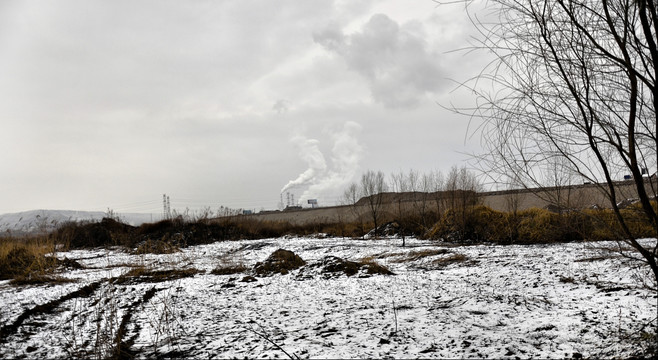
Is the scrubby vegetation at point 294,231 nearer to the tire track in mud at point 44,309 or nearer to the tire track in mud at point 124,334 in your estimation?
the tire track in mud at point 44,309

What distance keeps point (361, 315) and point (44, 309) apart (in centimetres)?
423

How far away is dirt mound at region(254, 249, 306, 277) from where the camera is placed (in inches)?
312

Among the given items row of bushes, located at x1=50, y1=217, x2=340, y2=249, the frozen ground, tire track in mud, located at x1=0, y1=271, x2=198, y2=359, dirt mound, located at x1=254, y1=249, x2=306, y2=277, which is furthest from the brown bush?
row of bushes, located at x1=50, y1=217, x2=340, y2=249

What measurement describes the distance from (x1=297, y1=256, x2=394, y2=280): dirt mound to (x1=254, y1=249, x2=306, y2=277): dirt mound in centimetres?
49

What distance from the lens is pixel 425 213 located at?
66.7 feet

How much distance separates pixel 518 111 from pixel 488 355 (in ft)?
6.49

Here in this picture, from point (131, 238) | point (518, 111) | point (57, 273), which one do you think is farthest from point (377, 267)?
point (131, 238)

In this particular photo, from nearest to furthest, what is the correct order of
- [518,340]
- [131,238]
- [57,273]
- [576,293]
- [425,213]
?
[518,340] < [576,293] < [57,273] < [131,238] < [425,213]

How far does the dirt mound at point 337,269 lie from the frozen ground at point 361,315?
12 cm

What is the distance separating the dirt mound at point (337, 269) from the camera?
7.24 metres

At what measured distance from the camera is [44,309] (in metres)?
5.29

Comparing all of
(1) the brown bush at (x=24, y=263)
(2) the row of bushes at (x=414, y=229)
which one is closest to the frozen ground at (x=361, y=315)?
(2) the row of bushes at (x=414, y=229)

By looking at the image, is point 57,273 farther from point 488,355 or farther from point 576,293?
point 576,293

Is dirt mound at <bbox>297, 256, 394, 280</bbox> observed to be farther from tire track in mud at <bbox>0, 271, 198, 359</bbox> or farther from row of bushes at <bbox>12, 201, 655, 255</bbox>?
row of bushes at <bbox>12, 201, 655, 255</bbox>
